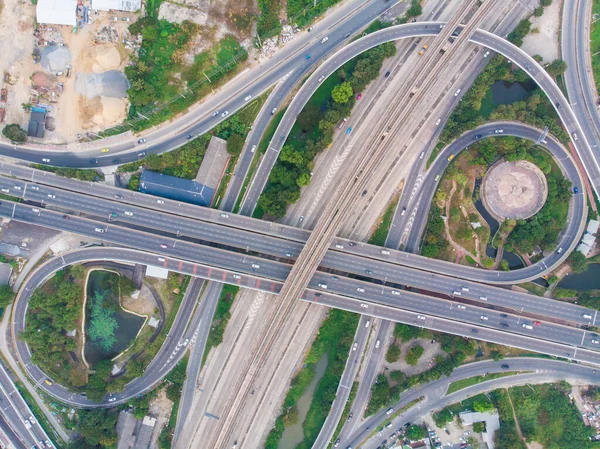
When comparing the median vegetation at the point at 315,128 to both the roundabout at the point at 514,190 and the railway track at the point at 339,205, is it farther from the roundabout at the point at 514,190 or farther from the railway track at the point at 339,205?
the roundabout at the point at 514,190

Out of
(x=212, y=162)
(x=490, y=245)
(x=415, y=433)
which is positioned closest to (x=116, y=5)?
(x=212, y=162)

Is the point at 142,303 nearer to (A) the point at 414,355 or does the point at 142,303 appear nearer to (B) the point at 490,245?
(A) the point at 414,355

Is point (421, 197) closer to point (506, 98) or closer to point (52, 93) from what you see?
point (506, 98)

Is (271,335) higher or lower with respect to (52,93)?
lower

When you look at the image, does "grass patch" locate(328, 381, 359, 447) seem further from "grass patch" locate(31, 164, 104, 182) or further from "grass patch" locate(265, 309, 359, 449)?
"grass patch" locate(31, 164, 104, 182)

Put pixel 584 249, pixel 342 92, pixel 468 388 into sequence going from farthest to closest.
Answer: pixel 468 388, pixel 584 249, pixel 342 92

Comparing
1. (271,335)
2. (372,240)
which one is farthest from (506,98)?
(271,335)

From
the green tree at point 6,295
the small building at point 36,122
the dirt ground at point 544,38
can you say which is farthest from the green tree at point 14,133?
the dirt ground at point 544,38

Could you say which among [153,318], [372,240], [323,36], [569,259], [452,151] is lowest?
[153,318]
